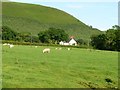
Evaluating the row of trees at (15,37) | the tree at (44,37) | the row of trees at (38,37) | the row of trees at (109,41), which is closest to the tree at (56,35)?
the row of trees at (38,37)

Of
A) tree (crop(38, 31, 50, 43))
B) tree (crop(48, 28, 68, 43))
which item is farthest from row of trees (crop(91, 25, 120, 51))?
tree (crop(48, 28, 68, 43))

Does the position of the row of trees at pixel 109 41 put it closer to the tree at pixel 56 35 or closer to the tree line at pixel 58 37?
the tree line at pixel 58 37

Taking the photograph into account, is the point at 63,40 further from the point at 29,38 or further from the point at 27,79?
the point at 27,79

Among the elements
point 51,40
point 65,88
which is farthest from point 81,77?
point 51,40

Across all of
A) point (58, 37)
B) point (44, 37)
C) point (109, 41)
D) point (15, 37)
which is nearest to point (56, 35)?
point (58, 37)

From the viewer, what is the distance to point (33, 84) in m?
17.0

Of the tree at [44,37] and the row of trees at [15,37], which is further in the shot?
the tree at [44,37]

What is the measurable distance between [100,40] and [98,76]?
86986mm

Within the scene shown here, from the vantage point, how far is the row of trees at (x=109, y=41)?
10081 cm

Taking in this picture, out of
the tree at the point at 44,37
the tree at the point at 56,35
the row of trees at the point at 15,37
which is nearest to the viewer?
the row of trees at the point at 15,37

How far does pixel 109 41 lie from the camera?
339 feet

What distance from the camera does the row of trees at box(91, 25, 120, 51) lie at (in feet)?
331

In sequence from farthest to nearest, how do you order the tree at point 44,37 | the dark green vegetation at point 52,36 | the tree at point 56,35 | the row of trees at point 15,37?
the tree at point 56,35, the dark green vegetation at point 52,36, the tree at point 44,37, the row of trees at point 15,37

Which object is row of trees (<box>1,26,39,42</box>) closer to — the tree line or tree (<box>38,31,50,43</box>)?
the tree line
